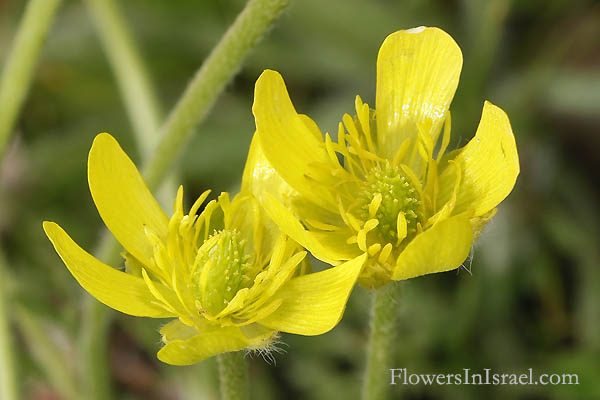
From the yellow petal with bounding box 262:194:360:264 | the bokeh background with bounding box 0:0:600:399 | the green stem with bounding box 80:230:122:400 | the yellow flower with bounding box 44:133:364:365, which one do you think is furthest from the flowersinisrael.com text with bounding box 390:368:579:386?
the yellow petal with bounding box 262:194:360:264

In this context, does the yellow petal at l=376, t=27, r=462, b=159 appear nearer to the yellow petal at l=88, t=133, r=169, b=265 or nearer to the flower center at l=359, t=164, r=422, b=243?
the flower center at l=359, t=164, r=422, b=243

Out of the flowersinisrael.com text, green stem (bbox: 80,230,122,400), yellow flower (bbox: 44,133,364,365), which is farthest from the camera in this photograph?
the flowersinisrael.com text

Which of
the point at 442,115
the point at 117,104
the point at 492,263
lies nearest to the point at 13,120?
the point at 442,115

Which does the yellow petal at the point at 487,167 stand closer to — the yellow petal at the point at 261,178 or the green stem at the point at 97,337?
the yellow petal at the point at 261,178

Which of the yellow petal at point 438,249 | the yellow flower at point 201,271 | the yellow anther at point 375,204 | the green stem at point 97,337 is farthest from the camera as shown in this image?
the green stem at point 97,337

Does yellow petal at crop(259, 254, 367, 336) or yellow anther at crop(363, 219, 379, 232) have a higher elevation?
yellow anther at crop(363, 219, 379, 232)

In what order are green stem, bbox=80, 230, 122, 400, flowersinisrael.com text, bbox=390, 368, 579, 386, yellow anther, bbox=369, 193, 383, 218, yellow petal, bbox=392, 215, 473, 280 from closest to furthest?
1. yellow petal, bbox=392, 215, 473, 280
2. yellow anther, bbox=369, 193, 383, 218
3. green stem, bbox=80, 230, 122, 400
4. flowersinisrael.com text, bbox=390, 368, 579, 386

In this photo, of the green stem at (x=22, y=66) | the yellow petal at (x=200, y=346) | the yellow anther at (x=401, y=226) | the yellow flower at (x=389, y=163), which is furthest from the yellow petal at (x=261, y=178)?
the green stem at (x=22, y=66)
